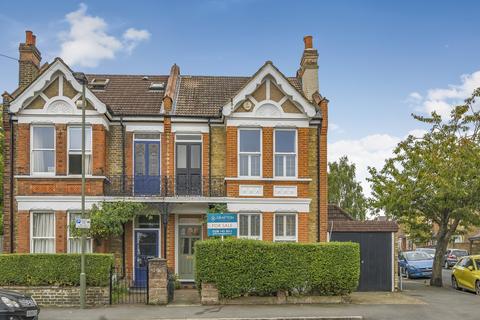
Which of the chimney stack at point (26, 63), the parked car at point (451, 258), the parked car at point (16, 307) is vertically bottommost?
the parked car at point (451, 258)

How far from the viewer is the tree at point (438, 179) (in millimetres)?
22922

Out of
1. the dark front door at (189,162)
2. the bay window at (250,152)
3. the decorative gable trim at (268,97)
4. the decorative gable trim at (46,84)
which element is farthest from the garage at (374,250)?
the decorative gable trim at (46,84)

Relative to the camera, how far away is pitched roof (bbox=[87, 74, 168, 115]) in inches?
901

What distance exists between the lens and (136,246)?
72.7 feet

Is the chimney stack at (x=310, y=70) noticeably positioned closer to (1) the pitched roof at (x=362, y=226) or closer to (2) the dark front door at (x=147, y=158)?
(1) the pitched roof at (x=362, y=226)

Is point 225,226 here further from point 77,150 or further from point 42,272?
point 77,150

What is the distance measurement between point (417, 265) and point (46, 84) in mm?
21687

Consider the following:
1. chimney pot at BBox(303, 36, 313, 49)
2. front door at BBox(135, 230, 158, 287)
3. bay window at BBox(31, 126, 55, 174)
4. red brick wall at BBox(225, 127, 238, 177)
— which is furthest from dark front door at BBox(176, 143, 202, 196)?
chimney pot at BBox(303, 36, 313, 49)

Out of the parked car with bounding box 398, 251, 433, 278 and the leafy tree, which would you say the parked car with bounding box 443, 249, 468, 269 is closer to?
the parked car with bounding box 398, 251, 433, 278

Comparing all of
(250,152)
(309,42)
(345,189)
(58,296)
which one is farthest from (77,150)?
(345,189)

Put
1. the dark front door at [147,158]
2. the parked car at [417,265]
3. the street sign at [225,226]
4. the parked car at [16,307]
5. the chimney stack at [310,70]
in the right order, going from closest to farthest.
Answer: the parked car at [16,307] < the street sign at [225,226] < the dark front door at [147,158] < the chimney stack at [310,70] < the parked car at [417,265]

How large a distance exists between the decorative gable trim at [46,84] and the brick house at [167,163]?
37 mm

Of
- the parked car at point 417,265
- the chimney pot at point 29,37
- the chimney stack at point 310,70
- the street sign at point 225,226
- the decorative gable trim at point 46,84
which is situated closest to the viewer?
the street sign at point 225,226

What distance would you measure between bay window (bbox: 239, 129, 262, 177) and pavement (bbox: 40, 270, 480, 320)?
232 inches
